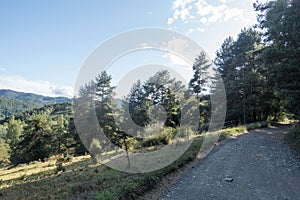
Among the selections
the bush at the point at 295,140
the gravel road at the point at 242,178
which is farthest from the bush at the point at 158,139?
the bush at the point at 295,140

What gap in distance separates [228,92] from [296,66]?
15.0 metres

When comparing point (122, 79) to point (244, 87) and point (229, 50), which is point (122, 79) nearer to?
point (244, 87)

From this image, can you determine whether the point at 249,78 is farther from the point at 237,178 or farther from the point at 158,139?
the point at 237,178

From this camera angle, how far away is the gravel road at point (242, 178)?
514 cm

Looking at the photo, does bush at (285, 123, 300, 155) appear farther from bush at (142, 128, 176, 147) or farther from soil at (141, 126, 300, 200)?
bush at (142, 128, 176, 147)

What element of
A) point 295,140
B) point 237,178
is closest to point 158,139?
point 237,178

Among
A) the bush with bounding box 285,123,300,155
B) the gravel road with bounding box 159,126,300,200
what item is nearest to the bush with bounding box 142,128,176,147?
the gravel road with bounding box 159,126,300,200

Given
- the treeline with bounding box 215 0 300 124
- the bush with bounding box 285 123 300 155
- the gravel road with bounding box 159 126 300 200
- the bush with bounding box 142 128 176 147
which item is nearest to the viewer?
the gravel road with bounding box 159 126 300 200

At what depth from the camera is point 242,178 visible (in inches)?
248

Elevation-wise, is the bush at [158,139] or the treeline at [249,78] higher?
the treeline at [249,78]

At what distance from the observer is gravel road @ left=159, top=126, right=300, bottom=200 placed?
203 inches

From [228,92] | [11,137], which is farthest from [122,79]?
[11,137]

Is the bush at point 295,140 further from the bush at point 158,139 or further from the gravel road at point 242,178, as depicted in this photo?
the bush at point 158,139

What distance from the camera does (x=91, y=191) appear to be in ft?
18.2
